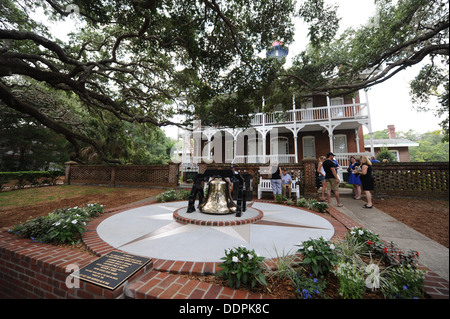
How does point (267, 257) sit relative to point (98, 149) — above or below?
below

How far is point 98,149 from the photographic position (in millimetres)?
9977

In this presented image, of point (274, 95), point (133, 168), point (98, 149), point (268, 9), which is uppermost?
point (268, 9)

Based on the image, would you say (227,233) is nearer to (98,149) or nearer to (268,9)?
(268,9)

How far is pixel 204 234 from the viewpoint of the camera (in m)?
3.30

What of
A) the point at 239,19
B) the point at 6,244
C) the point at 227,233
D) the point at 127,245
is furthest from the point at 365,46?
the point at 6,244

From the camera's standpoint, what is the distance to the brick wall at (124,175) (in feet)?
37.6

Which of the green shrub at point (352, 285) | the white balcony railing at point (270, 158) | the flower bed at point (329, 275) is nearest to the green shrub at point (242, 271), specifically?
the flower bed at point (329, 275)

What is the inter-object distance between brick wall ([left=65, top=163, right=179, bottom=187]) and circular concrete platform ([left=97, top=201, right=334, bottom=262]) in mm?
6847

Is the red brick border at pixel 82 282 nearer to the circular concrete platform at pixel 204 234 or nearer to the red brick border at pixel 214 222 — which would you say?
the circular concrete platform at pixel 204 234

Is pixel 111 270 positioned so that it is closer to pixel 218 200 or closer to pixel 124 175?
pixel 218 200

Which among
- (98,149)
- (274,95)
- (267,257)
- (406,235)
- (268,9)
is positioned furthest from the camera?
(98,149)

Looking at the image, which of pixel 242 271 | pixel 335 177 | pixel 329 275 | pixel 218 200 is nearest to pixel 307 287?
pixel 329 275

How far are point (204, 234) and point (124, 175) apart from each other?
450 inches

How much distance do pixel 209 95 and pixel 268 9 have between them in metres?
3.33
